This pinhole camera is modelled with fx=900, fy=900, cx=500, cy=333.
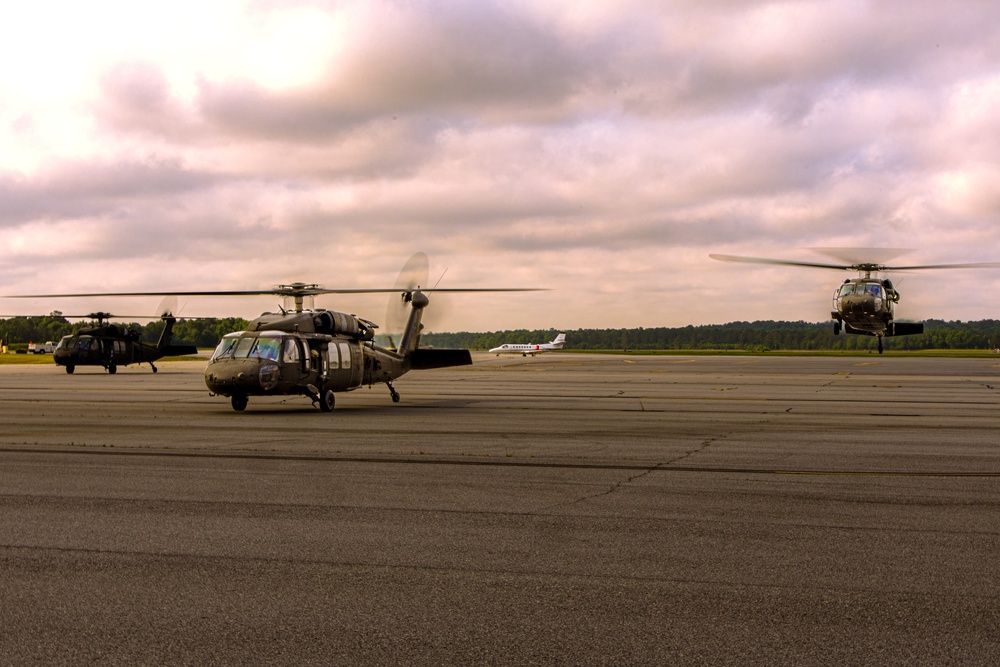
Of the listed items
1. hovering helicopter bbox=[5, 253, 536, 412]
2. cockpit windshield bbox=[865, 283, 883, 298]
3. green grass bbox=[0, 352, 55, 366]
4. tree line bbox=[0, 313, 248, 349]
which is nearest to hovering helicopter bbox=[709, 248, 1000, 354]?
cockpit windshield bbox=[865, 283, 883, 298]

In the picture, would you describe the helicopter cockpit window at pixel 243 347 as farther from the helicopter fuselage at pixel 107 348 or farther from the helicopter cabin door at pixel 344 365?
the helicopter fuselage at pixel 107 348

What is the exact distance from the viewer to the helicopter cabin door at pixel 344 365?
1003 inches

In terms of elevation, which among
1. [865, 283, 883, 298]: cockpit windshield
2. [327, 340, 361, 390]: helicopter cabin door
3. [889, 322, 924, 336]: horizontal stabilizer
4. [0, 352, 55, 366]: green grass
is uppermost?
[865, 283, 883, 298]: cockpit windshield

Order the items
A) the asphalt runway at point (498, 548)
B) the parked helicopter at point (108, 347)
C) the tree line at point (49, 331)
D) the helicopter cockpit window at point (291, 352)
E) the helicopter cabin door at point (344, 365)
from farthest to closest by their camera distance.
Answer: the tree line at point (49, 331), the parked helicopter at point (108, 347), the helicopter cabin door at point (344, 365), the helicopter cockpit window at point (291, 352), the asphalt runway at point (498, 548)

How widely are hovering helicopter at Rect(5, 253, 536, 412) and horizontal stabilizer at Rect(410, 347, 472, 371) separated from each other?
3.53 ft

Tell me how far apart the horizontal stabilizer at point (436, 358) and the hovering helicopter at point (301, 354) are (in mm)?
1075

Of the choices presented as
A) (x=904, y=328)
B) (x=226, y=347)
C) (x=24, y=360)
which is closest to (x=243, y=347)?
(x=226, y=347)

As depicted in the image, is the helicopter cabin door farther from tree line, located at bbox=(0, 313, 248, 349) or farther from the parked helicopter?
tree line, located at bbox=(0, 313, 248, 349)

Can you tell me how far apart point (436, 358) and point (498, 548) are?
22.6m

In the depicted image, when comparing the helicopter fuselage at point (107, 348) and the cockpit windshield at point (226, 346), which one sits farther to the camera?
the helicopter fuselage at point (107, 348)

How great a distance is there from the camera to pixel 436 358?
3031 centimetres

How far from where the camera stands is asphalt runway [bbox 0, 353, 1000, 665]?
17.9ft

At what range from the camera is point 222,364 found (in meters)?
23.2

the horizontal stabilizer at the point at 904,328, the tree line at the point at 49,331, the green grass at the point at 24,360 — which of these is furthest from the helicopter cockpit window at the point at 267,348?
the tree line at the point at 49,331
